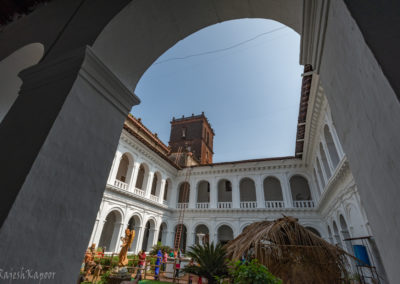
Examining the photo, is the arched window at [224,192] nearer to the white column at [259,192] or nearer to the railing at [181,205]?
the white column at [259,192]

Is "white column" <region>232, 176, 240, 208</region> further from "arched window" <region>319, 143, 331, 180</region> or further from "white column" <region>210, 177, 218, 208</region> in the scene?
"arched window" <region>319, 143, 331, 180</region>

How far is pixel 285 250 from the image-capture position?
406 cm

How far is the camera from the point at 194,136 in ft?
95.9

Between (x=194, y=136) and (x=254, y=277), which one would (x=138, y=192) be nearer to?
(x=254, y=277)

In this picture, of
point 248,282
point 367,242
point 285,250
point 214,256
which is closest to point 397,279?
point 248,282

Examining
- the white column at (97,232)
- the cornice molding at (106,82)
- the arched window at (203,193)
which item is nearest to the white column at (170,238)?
the arched window at (203,193)

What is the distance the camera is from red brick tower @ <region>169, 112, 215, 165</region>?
92.1 feet

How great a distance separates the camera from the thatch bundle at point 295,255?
3.80 meters

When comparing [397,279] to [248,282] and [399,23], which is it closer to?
[399,23]

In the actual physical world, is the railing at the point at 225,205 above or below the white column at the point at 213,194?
below

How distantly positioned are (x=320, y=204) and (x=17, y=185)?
51.0ft

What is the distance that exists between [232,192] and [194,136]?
13.8 meters

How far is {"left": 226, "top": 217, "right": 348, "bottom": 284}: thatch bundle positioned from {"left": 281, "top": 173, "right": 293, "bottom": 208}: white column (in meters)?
11.9

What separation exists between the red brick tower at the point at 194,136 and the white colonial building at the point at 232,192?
25.5 ft
